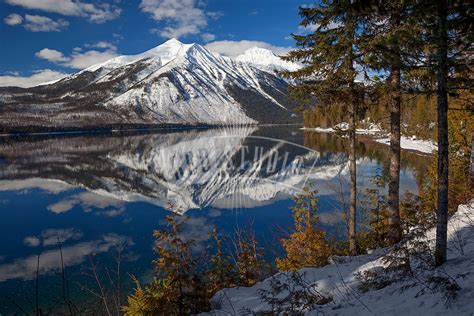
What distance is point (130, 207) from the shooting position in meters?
35.1

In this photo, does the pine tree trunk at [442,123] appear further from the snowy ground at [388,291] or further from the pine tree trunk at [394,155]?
the pine tree trunk at [394,155]

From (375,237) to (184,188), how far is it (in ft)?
104

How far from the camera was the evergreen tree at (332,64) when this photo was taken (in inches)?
485

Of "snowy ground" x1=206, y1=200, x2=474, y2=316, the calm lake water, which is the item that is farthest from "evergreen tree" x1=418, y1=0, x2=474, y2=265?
the calm lake water

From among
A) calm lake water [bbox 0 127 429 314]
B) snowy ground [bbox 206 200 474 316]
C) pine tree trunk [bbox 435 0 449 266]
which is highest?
pine tree trunk [bbox 435 0 449 266]

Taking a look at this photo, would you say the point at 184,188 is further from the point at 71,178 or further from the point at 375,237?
the point at 375,237

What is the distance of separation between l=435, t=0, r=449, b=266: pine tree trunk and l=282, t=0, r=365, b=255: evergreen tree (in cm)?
531

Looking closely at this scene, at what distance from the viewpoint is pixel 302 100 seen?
14.0 meters

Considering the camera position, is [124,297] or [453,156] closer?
[124,297]

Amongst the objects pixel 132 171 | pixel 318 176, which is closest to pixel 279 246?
pixel 318 176

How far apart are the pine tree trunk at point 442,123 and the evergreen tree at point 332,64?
531cm

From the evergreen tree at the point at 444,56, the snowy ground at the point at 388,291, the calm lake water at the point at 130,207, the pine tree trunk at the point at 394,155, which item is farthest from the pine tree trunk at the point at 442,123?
the calm lake water at the point at 130,207

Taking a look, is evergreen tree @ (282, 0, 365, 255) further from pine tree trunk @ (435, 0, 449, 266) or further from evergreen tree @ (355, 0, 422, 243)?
pine tree trunk @ (435, 0, 449, 266)

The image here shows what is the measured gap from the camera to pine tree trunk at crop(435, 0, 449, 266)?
6.69 metres
